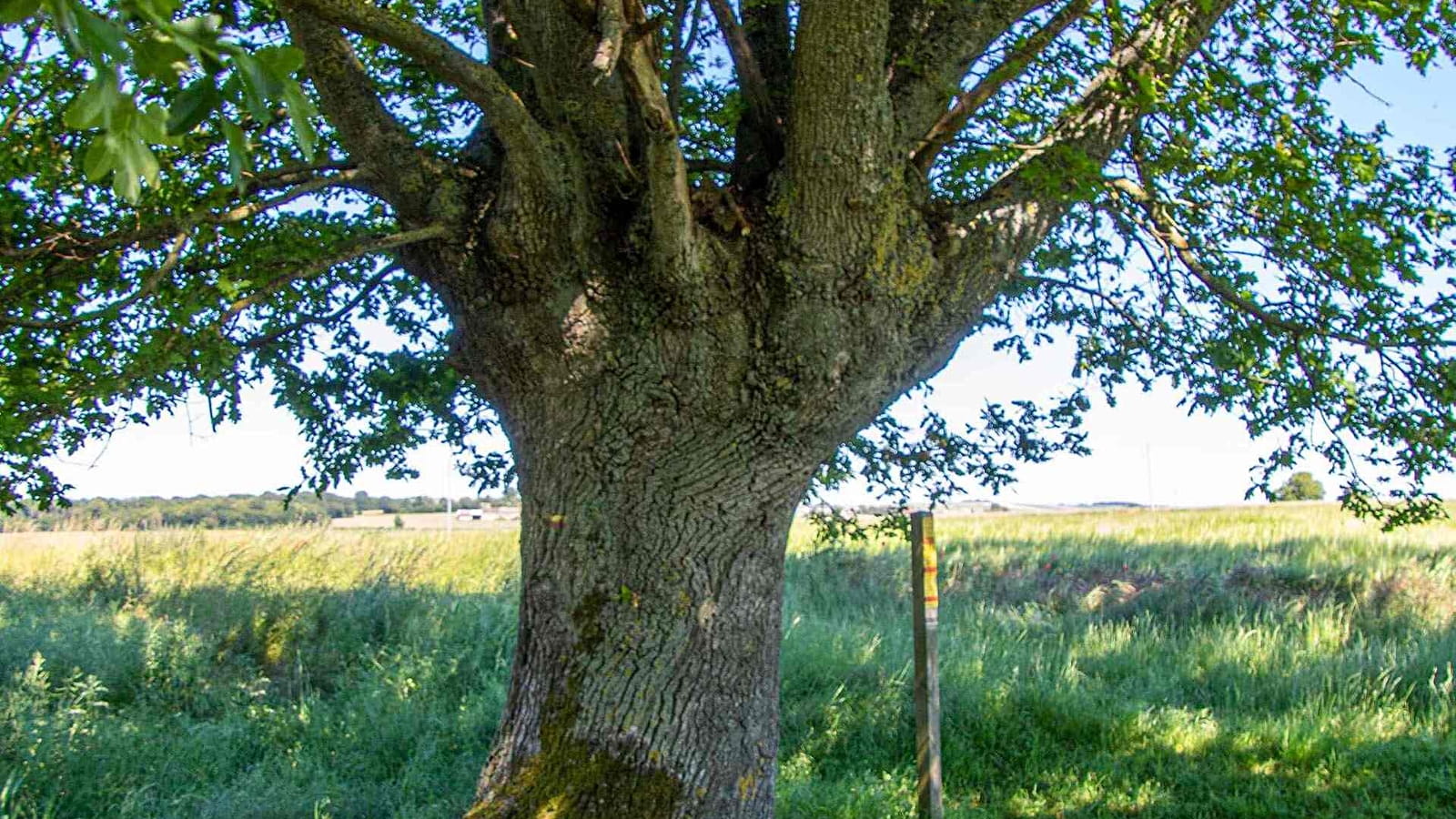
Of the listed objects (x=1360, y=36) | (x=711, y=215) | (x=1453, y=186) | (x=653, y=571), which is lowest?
(x=653, y=571)

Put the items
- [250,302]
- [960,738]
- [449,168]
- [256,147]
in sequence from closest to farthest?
[250,302]
[449,168]
[256,147]
[960,738]

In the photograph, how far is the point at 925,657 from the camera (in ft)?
20.5

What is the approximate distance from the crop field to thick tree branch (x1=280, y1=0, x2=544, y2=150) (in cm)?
387

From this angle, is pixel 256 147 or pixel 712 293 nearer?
pixel 712 293

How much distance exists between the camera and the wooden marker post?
6086 millimetres

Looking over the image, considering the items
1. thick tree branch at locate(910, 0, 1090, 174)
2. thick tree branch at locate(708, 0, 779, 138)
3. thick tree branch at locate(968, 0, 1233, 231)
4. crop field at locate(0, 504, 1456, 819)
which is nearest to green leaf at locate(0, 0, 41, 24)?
thick tree branch at locate(708, 0, 779, 138)

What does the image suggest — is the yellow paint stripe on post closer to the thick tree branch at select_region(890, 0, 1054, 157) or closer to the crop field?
the crop field

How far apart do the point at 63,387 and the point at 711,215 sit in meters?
2.65

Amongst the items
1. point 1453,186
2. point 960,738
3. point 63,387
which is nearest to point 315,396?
point 63,387

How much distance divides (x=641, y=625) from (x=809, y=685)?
4.47m

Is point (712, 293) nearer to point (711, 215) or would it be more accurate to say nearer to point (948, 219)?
point (711, 215)

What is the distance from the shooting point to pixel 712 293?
14.8 feet

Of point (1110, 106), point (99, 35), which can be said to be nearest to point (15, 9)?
point (99, 35)

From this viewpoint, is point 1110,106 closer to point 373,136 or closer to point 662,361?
point 662,361
